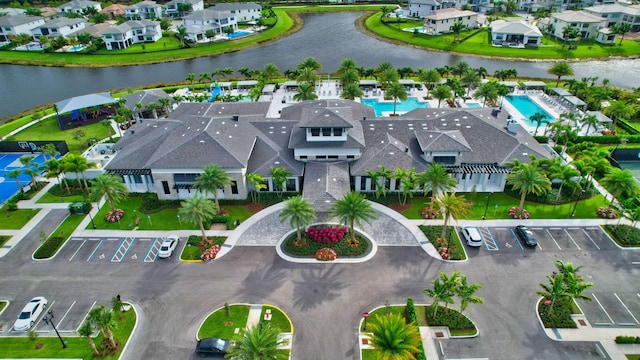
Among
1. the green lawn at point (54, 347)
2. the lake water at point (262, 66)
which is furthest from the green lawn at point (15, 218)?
the lake water at point (262, 66)

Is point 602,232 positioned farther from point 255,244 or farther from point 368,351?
point 255,244

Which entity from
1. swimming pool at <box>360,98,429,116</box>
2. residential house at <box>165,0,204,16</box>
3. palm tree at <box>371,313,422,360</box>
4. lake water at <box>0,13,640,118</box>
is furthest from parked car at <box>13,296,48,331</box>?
residential house at <box>165,0,204,16</box>

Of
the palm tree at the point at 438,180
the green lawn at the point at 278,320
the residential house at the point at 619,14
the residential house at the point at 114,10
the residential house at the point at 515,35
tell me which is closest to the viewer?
the green lawn at the point at 278,320

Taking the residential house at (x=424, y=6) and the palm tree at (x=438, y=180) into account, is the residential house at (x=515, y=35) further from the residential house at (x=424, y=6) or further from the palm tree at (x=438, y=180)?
the palm tree at (x=438, y=180)

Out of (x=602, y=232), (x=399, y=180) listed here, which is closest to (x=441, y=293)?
(x=399, y=180)

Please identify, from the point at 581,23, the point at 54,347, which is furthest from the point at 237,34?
the point at 54,347
